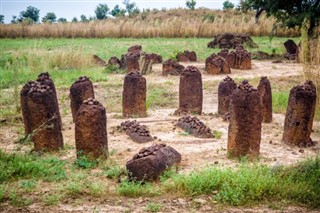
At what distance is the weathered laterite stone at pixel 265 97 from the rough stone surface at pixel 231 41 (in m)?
16.0

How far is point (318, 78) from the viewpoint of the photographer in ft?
28.1

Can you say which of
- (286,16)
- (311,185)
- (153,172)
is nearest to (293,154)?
(311,185)

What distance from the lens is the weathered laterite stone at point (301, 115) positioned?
21.7 ft

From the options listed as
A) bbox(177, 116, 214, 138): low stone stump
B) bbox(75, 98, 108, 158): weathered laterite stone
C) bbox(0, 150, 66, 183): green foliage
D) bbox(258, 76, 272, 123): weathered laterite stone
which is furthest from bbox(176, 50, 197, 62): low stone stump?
bbox(0, 150, 66, 183): green foliage

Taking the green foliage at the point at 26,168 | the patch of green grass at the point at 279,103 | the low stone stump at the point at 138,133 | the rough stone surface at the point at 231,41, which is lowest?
the green foliage at the point at 26,168

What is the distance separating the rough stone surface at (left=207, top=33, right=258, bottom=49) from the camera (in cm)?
2384

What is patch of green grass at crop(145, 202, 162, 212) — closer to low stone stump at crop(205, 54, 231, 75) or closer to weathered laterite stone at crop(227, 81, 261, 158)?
weathered laterite stone at crop(227, 81, 261, 158)

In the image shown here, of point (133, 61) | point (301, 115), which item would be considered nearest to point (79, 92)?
point (301, 115)

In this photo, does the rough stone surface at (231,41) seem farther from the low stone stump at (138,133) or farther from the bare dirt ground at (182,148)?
the low stone stump at (138,133)

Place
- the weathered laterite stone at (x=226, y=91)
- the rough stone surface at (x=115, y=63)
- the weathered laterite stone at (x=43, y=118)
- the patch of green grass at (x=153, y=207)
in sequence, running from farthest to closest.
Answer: the rough stone surface at (x=115, y=63) → the weathered laterite stone at (x=226, y=91) → the weathered laterite stone at (x=43, y=118) → the patch of green grass at (x=153, y=207)

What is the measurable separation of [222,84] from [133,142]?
2658mm

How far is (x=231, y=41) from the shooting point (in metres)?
24.1

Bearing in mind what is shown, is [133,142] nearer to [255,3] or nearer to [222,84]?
[222,84]

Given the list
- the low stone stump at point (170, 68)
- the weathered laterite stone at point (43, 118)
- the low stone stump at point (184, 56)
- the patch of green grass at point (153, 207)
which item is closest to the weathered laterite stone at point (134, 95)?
the weathered laterite stone at point (43, 118)
